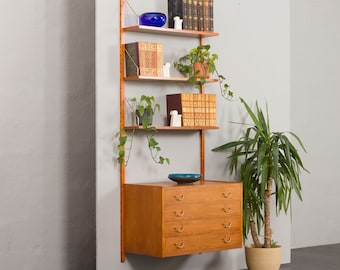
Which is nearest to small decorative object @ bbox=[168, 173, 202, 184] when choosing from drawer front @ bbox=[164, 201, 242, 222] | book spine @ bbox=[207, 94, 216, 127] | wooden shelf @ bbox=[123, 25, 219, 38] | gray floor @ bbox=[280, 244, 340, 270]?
drawer front @ bbox=[164, 201, 242, 222]

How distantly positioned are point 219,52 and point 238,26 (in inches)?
12.2

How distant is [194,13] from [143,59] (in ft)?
1.96

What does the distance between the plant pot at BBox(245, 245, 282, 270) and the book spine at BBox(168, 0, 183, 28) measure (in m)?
1.86

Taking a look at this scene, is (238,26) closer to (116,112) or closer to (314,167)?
(116,112)

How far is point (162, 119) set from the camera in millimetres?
5691

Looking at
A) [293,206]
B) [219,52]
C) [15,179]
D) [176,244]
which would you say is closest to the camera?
Result: [176,244]

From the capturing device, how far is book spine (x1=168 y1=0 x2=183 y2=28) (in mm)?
5602

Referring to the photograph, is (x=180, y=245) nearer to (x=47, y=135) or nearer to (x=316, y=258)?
(x=47, y=135)

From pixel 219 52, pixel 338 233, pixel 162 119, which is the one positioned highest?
pixel 219 52

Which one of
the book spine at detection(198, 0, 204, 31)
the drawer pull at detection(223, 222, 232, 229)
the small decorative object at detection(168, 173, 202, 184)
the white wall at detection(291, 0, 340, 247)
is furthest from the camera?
the white wall at detection(291, 0, 340, 247)

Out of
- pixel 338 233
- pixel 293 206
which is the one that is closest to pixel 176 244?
pixel 293 206

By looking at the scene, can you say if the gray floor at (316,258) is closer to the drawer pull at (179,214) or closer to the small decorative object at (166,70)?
→ the drawer pull at (179,214)

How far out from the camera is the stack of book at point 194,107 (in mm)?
5559

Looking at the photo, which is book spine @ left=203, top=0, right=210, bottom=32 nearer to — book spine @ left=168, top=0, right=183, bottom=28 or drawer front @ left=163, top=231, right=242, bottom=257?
book spine @ left=168, top=0, right=183, bottom=28
